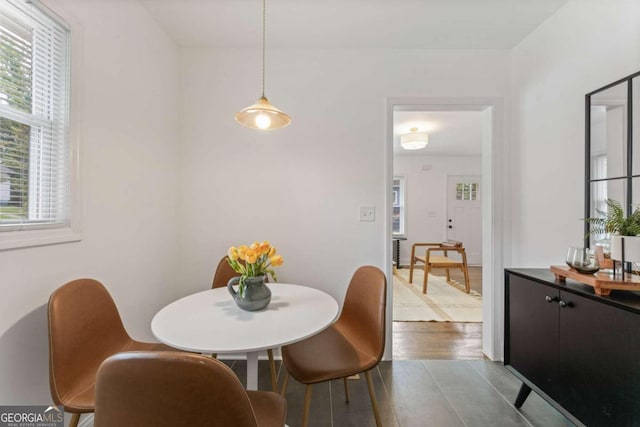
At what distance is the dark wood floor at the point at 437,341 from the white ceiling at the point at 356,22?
8.05ft

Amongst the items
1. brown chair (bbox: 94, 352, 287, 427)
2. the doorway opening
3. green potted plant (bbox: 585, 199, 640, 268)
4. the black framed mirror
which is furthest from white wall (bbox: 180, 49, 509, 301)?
brown chair (bbox: 94, 352, 287, 427)

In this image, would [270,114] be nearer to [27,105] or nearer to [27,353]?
[27,105]

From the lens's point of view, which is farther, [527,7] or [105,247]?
[527,7]

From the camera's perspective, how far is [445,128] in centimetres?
393

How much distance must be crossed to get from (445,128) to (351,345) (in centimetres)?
360

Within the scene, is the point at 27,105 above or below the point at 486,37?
below

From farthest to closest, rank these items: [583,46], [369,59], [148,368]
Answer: [369,59] → [583,46] → [148,368]

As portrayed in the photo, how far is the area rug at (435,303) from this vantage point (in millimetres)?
2885

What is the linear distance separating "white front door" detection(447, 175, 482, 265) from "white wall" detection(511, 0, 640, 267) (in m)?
4.10

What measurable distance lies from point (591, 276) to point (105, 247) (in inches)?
92.9

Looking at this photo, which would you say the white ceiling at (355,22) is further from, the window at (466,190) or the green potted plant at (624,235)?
the window at (466,190)

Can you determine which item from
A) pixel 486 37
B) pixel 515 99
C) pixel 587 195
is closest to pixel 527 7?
pixel 486 37

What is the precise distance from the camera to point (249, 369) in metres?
1.19

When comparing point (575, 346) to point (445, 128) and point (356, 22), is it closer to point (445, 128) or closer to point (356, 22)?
point (356, 22)
